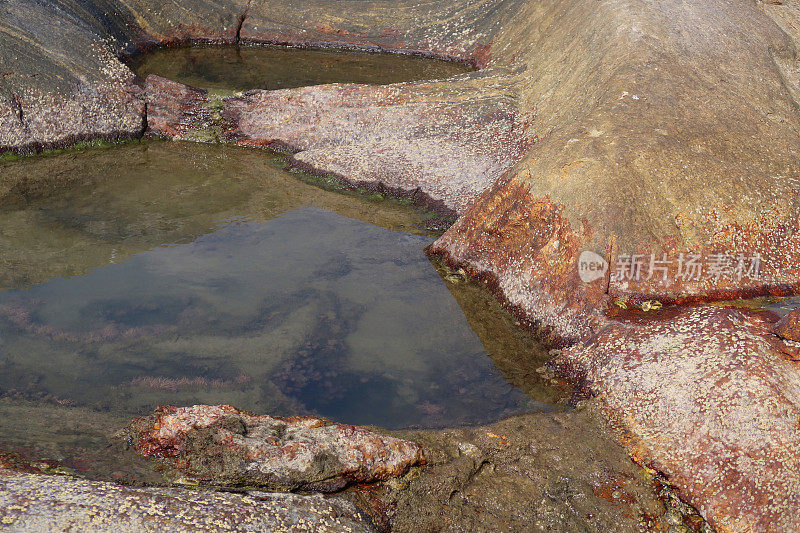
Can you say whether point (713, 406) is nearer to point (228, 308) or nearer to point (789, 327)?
point (789, 327)

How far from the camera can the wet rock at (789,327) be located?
3443mm

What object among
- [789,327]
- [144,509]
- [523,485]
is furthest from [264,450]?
[789,327]

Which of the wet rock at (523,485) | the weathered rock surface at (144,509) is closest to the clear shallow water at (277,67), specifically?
the wet rock at (523,485)

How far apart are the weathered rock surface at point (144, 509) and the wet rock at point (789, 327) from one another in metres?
2.32

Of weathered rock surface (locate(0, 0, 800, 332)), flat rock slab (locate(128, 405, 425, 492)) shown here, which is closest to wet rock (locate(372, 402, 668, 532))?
flat rock slab (locate(128, 405, 425, 492))

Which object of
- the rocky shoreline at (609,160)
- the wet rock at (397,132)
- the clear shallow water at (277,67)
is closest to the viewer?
the rocky shoreline at (609,160)

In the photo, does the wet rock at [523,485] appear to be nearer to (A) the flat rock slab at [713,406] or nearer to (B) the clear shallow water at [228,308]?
(A) the flat rock slab at [713,406]

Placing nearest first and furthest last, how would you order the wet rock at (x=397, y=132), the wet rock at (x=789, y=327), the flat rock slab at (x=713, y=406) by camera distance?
the flat rock slab at (x=713, y=406), the wet rock at (x=789, y=327), the wet rock at (x=397, y=132)

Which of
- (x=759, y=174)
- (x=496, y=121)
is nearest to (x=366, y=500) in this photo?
(x=759, y=174)

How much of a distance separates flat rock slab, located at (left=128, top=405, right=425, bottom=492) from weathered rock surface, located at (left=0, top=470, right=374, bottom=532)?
0.17 meters

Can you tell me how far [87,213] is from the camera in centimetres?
587

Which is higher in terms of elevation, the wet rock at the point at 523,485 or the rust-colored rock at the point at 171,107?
the wet rock at the point at 523,485

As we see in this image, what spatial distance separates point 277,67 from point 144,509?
8351 millimetres

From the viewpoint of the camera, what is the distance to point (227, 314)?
14.8 feet
